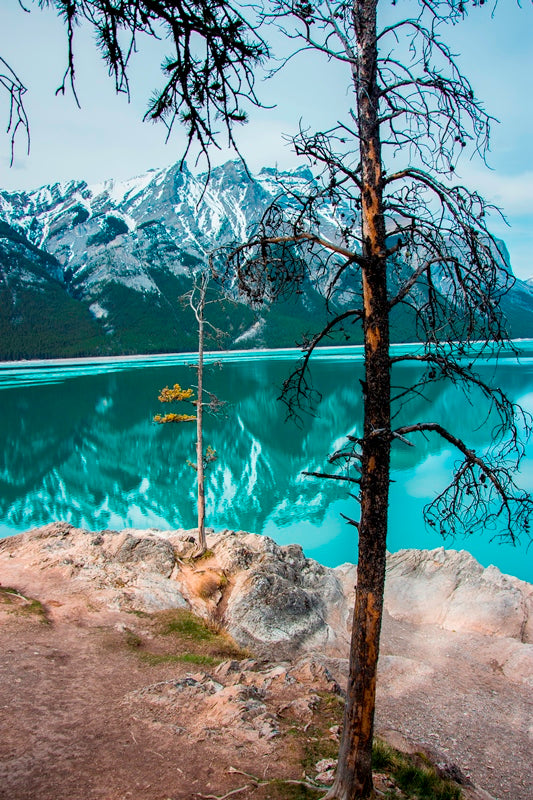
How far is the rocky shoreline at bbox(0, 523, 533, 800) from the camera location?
1127 cm

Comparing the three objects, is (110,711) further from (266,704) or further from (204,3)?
(204,3)

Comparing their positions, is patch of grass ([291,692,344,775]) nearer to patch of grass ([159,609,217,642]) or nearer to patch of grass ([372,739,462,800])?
patch of grass ([372,739,462,800])

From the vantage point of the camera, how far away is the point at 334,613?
55.6 feet

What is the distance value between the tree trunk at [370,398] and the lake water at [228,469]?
6424mm

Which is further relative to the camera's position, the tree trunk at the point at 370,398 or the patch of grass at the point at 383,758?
the patch of grass at the point at 383,758

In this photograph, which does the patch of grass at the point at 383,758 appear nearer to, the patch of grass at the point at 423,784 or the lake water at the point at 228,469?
the patch of grass at the point at 423,784

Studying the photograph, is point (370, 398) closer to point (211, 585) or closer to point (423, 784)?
point (423, 784)

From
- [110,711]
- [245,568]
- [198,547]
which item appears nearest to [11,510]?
[198,547]

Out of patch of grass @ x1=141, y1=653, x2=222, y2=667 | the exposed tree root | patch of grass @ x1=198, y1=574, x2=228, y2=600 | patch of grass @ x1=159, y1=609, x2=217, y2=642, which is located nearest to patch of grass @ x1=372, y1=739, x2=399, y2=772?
the exposed tree root

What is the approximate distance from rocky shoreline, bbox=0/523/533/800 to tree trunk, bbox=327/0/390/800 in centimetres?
453

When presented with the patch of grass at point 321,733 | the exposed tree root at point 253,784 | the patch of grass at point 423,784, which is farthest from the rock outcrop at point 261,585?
the exposed tree root at point 253,784

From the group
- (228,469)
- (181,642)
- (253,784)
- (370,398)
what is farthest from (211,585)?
(228,469)

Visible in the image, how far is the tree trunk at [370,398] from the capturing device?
5.07m

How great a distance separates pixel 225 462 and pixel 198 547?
2648 cm
